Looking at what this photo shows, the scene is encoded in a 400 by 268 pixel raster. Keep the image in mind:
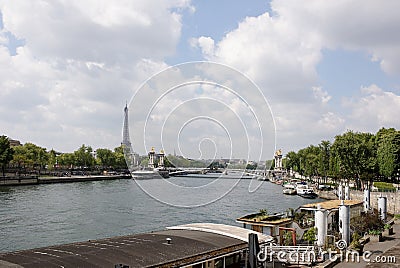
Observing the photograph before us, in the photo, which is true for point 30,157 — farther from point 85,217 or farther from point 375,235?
point 375,235

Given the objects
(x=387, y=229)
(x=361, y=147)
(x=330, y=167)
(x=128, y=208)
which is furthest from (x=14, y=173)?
(x=387, y=229)

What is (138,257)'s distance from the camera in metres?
13.5

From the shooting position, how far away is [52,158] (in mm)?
142000

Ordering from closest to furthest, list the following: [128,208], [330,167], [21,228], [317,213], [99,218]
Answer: [317,213] < [21,228] < [99,218] < [128,208] < [330,167]

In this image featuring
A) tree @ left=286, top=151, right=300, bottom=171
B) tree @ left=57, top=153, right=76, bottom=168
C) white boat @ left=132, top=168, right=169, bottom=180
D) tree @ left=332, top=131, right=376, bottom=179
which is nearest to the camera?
white boat @ left=132, top=168, right=169, bottom=180

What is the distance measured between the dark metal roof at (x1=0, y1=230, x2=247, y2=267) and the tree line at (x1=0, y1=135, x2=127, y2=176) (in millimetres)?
93510

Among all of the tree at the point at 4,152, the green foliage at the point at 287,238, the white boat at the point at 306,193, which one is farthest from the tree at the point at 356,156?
the tree at the point at 4,152

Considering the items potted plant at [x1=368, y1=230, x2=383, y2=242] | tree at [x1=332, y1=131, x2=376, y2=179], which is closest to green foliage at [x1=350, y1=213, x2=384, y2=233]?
potted plant at [x1=368, y1=230, x2=383, y2=242]

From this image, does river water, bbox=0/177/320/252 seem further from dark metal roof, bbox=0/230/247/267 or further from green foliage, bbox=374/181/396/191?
green foliage, bbox=374/181/396/191

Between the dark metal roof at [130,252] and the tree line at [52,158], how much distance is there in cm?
9351

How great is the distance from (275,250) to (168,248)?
660 centimetres

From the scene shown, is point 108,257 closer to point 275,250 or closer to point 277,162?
point 275,250

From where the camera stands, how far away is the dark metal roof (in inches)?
488

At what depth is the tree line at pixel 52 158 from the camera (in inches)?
4316
